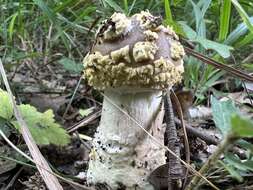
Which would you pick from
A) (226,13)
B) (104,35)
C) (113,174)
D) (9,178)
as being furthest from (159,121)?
(9,178)

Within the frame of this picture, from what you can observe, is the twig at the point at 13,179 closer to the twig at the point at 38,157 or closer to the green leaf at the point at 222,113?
the twig at the point at 38,157

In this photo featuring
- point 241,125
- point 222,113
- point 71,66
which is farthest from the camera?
point 71,66

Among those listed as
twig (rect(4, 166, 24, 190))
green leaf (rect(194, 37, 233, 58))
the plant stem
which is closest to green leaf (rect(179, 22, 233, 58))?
green leaf (rect(194, 37, 233, 58))

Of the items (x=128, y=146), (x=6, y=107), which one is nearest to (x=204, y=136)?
(x=128, y=146)

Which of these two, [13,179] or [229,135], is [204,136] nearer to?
[13,179]

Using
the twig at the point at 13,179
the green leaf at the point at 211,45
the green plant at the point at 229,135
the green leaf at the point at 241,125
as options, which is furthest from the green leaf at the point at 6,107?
the green leaf at the point at 241,125

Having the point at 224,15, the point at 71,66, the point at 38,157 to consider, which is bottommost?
the point at 38,157

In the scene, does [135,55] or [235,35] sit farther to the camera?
[235,35]

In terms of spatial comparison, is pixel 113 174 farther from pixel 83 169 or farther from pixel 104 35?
pixel 104 35
